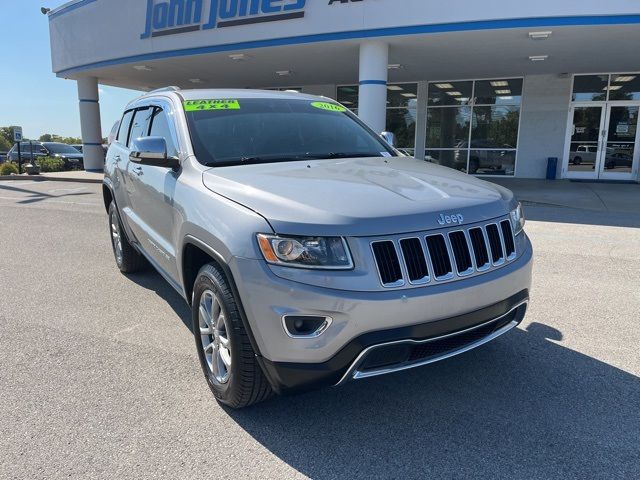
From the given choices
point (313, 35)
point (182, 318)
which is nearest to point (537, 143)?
point (313, 35)

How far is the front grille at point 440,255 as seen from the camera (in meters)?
2.43

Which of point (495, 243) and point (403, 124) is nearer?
point (495, 243)

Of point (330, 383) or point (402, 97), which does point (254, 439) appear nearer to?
point (330, 383)

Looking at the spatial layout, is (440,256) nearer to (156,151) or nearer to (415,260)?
(415,260)

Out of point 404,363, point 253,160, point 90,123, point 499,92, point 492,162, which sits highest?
point 499,92

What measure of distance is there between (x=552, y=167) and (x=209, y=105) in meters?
15.5

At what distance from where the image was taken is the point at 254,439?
8.81 feet

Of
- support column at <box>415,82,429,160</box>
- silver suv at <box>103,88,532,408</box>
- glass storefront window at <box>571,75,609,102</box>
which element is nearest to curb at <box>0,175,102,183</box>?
support column at <box>415,82,429,160</box>

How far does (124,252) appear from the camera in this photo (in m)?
5.61

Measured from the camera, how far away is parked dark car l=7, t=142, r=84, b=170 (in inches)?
917

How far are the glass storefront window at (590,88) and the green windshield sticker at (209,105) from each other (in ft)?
51.9

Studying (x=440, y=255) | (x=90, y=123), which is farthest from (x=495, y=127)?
(x=440, y=255)

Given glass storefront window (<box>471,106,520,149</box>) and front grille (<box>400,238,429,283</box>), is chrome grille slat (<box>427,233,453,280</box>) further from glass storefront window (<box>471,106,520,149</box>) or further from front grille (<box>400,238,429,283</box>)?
glass storefront window (<box>471,106,520,149</box>)

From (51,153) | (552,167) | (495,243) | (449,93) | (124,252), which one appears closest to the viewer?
(495,243)
